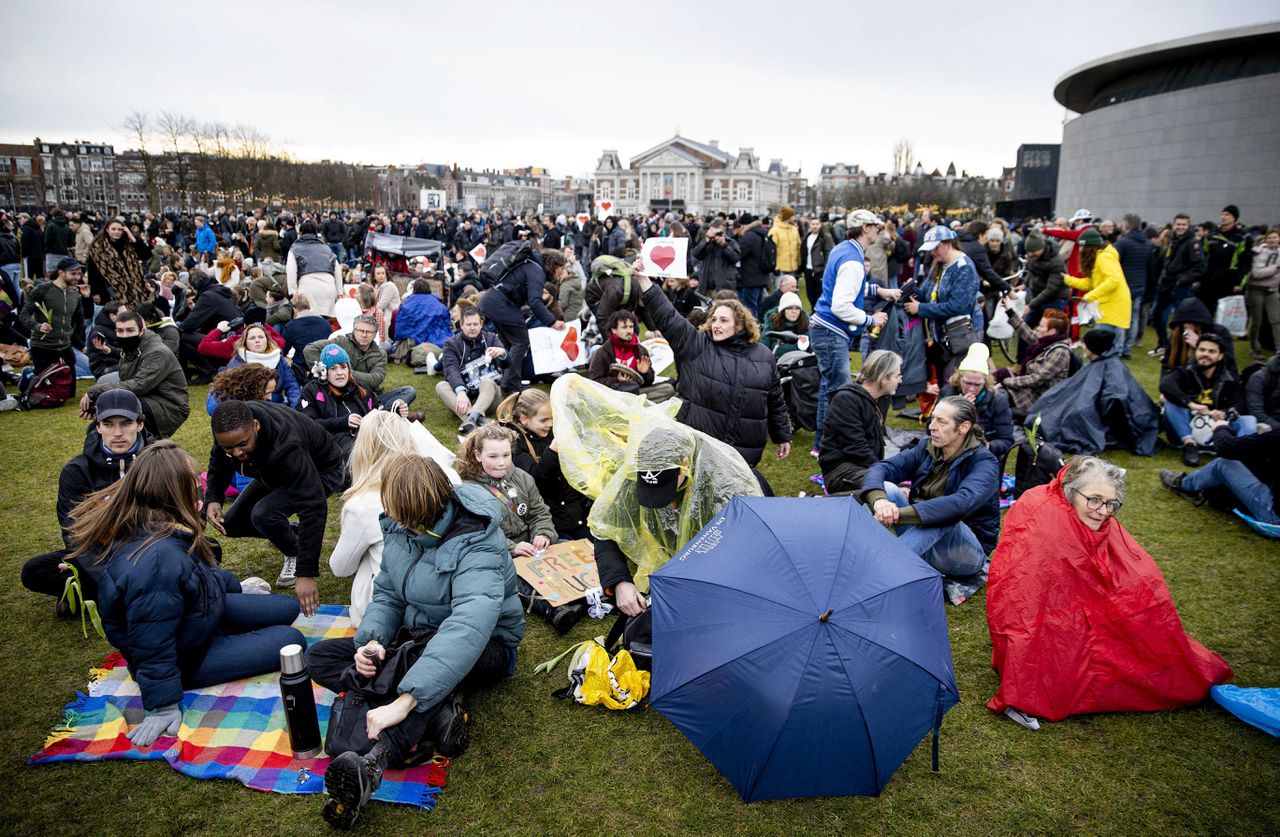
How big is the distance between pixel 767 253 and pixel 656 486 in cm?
968

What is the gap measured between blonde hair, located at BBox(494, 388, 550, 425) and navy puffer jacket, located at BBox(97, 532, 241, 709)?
2303 millimetres

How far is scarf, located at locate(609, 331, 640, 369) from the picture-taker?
7.41 meters

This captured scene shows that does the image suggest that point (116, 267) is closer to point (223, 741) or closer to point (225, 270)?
point (225, 270)

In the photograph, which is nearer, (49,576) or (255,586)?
(49,576)

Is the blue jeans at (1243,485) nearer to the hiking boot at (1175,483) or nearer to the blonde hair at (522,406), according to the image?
the hiking boot at (1175,483)

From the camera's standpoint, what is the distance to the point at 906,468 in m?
4.80

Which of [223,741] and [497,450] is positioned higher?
[497,450]

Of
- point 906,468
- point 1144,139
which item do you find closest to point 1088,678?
point 906,468

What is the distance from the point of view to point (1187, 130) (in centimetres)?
2961

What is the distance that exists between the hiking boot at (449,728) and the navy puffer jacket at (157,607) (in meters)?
1.33

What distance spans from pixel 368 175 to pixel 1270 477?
302 ft

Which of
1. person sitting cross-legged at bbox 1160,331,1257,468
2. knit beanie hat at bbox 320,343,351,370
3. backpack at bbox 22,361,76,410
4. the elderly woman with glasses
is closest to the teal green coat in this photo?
the elderly woman with glasses

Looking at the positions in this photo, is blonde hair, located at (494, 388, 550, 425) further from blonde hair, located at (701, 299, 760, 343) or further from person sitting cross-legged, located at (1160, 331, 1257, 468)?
person sitting cross-legged, located at (1160, 331, 1257, 468)

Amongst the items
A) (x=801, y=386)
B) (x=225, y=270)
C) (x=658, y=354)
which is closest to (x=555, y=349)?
(x=658, y=354)
